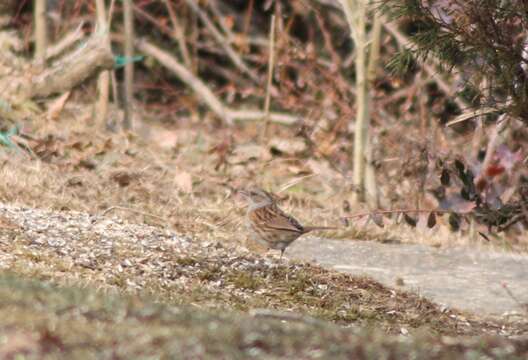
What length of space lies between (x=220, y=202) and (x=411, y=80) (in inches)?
189

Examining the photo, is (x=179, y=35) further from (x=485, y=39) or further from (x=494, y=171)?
(x=485, y=39)

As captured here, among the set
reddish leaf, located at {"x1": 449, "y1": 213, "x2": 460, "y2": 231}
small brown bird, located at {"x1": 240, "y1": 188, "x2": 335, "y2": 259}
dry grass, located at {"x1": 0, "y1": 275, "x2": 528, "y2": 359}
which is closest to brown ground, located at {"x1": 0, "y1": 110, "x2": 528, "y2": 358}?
dry grass, located at {"x1": 0, "y1": 275, "x2": 528, "y2": 359}

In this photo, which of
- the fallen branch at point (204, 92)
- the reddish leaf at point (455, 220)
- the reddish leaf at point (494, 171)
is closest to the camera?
the reddish leaf at point (455, 220)

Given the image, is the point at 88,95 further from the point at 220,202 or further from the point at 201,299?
the point at 201,299

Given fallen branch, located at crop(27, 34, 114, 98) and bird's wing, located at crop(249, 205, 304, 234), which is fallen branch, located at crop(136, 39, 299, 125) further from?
bird's wing, located at crop(249, 205, 304, 234)

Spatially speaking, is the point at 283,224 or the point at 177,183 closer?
the point at 283,224

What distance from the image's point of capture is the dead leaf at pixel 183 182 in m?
9.17

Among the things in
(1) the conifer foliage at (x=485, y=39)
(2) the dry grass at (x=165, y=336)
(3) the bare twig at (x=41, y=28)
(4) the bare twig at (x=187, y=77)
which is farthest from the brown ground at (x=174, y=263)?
(4) the bare twig at (x=187, y=77)

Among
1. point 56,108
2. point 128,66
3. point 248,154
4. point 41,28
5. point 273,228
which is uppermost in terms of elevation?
point 41,28

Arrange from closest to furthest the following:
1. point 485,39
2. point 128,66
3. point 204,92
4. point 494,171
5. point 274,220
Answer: point 485,39
point 274,220
point 494,171
point 128,66
point 204,92

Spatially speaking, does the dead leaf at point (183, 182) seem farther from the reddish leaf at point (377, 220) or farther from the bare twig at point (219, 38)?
the bare twig at point (219, 38)

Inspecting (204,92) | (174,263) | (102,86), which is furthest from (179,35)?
(174,263)

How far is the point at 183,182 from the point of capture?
9.23 m

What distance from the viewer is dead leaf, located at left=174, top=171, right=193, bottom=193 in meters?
9.17
